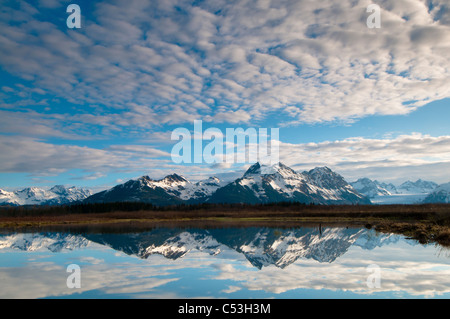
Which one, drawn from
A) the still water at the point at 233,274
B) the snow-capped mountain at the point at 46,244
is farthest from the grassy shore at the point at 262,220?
the snow-capped mountain at the point at 46,244

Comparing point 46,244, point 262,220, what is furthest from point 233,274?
point 262,220

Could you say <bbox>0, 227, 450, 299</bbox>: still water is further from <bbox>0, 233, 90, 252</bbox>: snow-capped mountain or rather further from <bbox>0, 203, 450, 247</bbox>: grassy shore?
<bbox>0, 203, 450, 247</bbox>: grassy shore

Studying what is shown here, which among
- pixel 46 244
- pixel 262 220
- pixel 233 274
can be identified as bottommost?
pixel 262 220

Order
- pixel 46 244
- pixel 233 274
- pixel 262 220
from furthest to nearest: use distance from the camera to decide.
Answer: pixel 262 220, pixel 46 244, pixel 233 274

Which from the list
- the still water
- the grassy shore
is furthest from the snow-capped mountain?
the grassy shore

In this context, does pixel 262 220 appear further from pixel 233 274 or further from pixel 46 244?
pixel 233 274

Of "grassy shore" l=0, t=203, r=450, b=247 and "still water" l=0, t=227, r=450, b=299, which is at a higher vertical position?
"still water" l=0, t=227, r=450, b=299

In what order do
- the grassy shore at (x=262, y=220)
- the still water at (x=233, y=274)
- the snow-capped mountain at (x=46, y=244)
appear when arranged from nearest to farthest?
the still water at (x=233, y=274), the snow-capped mountain at (x=46, y=244), the grassy shore at (x=262, y=220)

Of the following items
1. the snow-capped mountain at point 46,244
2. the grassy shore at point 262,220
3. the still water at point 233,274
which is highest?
the still water at point 233,274

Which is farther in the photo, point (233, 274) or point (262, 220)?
point (262, 220)

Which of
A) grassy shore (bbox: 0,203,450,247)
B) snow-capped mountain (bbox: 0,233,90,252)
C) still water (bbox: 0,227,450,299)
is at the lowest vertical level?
grassy shore (bbox: 0,203,450,247)

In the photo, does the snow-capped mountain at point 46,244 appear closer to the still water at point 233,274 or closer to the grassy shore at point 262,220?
the still water at point 233,274

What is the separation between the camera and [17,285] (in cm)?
1758
